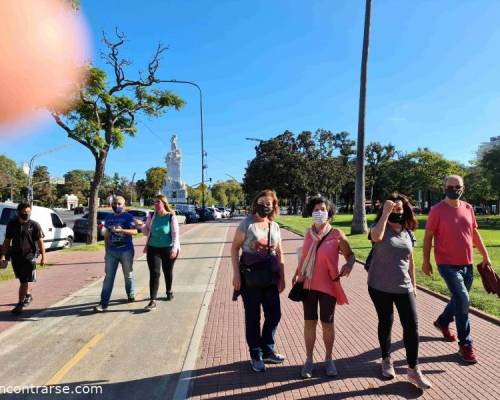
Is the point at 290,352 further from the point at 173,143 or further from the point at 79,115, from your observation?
the point at 173,143

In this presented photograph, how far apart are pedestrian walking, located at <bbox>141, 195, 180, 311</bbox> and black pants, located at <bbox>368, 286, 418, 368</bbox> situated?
3.72m

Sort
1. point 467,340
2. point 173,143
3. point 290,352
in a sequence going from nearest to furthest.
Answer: point 467,340 → point 290,352 → point 173,143

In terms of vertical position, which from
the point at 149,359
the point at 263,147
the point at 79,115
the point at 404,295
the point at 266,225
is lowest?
the point at 149,359

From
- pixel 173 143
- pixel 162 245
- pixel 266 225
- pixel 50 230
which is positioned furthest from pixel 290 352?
pixel 173 143

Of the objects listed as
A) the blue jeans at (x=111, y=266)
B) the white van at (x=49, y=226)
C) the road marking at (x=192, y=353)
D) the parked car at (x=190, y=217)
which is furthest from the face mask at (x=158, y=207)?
the parked car at (x=190, y=217)

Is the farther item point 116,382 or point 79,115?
point 79,115

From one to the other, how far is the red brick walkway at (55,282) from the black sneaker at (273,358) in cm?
352

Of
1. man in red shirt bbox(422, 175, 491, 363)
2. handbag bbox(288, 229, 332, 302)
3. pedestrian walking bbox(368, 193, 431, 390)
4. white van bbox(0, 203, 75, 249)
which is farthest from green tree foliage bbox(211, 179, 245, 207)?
pedestrian walking bbox(368, 193, 431, 390)

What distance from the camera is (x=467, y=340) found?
14.4 feet

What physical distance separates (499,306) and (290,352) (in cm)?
347

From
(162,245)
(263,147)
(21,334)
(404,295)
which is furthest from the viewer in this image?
(263,147)

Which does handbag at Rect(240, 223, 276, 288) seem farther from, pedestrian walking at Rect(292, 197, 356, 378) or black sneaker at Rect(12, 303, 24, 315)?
black sneaker at Rect(12, 303, 24, 315)

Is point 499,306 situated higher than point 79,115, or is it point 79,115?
point 79,115

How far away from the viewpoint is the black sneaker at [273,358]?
14.6 ft
